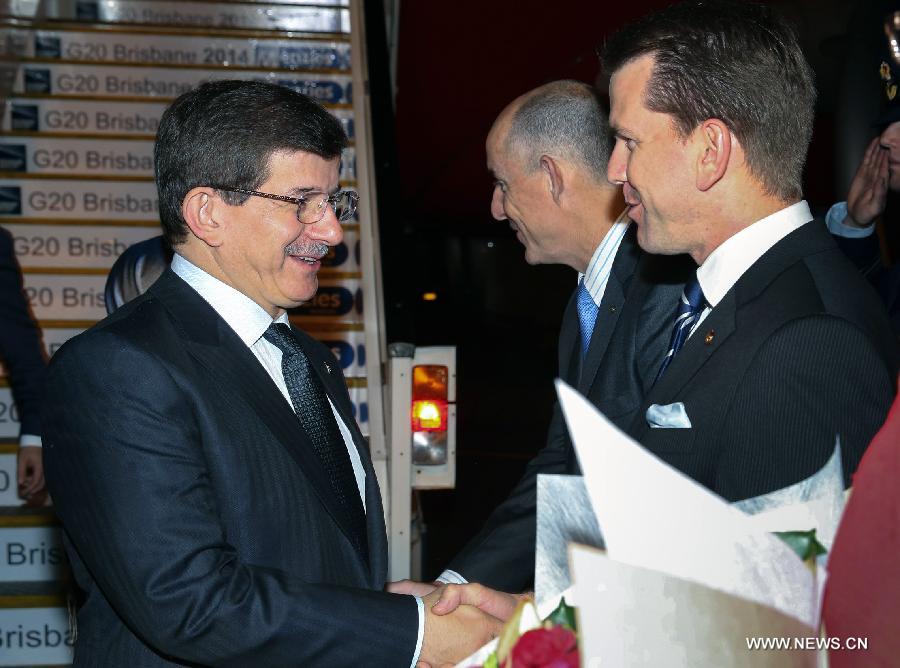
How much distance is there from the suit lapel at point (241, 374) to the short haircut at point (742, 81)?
2.59 ft

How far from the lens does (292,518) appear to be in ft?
5.83

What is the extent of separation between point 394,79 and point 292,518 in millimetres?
8324

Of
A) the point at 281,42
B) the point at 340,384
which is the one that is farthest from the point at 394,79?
the point at 340,384

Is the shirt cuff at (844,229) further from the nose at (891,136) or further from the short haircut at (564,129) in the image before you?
the short haircut at (564,129)

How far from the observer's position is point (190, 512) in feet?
5.30

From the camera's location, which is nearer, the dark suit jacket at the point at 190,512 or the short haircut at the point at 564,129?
the dark suit jacket at the point at 190,512

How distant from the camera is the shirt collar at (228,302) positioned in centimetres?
190

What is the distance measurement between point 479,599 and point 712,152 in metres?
0.84

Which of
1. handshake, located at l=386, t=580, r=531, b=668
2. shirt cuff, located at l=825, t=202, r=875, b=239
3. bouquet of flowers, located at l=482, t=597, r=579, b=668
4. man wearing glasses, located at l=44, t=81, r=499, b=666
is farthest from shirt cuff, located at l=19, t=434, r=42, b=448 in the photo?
bouquet of flowers, located at l=482, t=597, r=579, b=668

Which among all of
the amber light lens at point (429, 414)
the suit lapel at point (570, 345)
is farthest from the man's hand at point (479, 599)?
the amber light lens at point (429, 414)

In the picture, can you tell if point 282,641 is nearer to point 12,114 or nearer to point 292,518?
point 292,518

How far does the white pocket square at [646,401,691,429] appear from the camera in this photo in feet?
4.68

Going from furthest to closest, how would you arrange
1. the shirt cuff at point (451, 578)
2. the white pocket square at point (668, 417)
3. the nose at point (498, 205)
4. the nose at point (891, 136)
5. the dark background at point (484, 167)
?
1. the dark background at point (484, 167)
2. the nose at point (891, 136)
3. the nose at point (498, 205)
4. the shirt cuff at point (451, 578)
5. the white pocket square at point (668, 417)

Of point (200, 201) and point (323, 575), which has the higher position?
point (200, 201)
